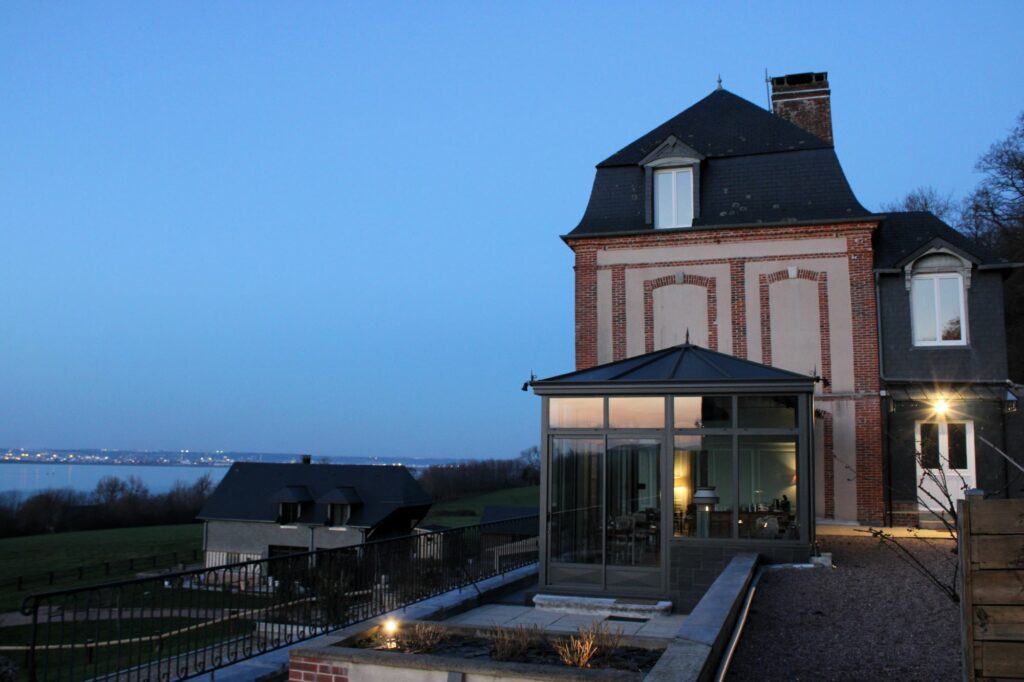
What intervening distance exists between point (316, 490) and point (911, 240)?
113 ft

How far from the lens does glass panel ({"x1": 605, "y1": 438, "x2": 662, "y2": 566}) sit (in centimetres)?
1092

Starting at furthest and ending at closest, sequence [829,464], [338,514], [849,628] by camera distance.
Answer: [338,514]
[829,464]
[849,628]

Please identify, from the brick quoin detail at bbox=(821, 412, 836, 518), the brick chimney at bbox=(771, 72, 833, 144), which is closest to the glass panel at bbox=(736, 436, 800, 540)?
the brick quoin detail at bbox=(821, 412, 836, 518)

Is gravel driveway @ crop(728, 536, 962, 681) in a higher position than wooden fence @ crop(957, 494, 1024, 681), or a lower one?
lower

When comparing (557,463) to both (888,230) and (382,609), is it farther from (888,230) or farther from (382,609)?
(888,230)

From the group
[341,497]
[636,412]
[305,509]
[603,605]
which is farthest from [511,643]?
[305,509]

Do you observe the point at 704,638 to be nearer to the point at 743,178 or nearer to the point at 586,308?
the point at 586,308

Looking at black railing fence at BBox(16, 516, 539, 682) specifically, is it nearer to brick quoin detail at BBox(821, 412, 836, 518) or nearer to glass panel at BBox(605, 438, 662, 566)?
glass panel at BBox(605, 438, 662, 566)

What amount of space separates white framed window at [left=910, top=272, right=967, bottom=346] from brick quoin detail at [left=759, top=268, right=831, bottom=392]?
6.34ft

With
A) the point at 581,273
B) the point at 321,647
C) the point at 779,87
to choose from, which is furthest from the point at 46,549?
the point at 321,647

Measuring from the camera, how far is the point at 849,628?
22.4 ft

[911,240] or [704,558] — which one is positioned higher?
[911,240]

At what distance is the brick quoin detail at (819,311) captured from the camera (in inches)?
703

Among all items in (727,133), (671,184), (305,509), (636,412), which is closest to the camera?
(636,412)
